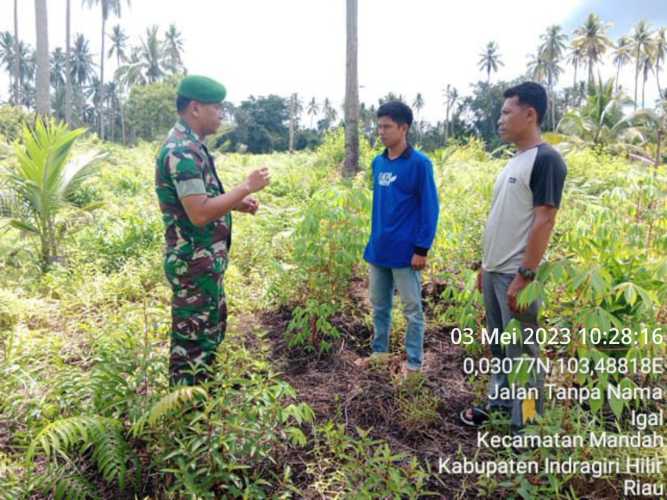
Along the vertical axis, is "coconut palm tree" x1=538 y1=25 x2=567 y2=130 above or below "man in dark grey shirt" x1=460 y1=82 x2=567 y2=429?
above

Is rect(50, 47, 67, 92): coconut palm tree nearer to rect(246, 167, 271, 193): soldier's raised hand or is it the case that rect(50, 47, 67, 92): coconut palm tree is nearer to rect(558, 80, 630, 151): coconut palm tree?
→ rect(558, 80, 630, 151): coconut palm tree

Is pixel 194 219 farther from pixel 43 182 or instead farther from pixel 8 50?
pixel 8 50

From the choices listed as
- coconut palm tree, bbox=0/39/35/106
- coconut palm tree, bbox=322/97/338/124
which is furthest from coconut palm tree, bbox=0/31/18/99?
coconut palm tree, bbox=322/97/338/124

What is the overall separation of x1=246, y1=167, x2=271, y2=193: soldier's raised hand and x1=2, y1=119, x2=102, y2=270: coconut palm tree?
3438 mm

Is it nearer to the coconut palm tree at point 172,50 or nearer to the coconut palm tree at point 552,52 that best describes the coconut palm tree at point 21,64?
the coconut palm tree at point 172,50

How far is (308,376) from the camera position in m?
3.14

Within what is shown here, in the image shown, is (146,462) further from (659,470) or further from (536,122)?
(536,122)

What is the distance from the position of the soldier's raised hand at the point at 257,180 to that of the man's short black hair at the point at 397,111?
0.97m

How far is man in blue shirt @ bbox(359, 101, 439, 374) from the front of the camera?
2.89 metres

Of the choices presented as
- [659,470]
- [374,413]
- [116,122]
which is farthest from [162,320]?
[116,122]

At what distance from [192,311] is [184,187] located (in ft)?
2.01

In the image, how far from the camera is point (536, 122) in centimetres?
234

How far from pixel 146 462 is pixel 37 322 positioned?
7.65ft

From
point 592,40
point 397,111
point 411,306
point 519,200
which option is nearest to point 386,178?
point 397,111
